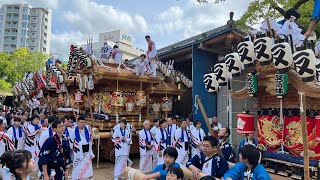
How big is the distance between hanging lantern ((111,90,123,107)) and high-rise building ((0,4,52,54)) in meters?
71.3

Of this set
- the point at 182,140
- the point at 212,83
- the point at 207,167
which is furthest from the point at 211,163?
the point at 182,140

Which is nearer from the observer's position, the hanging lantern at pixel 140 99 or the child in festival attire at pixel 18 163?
the child in festival attire at pixel 18 163

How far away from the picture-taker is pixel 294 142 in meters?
5.81

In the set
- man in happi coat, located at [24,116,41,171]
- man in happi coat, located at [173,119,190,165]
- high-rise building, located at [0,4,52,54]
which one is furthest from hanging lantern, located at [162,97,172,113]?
high-rise building, located at [0,4,52,54]

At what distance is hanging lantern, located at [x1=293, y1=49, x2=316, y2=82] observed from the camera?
4.51 metres

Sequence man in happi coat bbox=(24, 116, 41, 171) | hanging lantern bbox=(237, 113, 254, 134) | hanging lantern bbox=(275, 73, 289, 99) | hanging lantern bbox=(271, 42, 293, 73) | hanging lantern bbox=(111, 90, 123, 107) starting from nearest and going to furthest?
hanging lantern bbox=(271, 42, 293, 73) → hanging lantern bbox=(275, 73, 289, 99) → hanging lantern bbox=(237, 113, 254, 134) → man in happi coat bbox=(24, 116, 41, 171) → hanging lantern bbox=(111, 90, 123, 107)

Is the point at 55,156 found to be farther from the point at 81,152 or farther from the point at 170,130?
the point at 170,130

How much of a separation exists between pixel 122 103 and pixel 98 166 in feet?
8.82

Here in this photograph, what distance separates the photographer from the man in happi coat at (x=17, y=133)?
28.1 feet

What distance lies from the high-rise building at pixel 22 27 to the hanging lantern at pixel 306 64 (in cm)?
7872

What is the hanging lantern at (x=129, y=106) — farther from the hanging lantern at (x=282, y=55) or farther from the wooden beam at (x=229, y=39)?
the hanging lantern at (x=282, y=55)

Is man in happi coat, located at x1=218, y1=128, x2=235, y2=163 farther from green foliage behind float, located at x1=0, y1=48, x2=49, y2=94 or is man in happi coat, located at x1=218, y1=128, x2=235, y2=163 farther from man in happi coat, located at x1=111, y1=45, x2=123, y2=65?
green foliage behind float, located at x1=0, y1=48, x2=49, y2=94

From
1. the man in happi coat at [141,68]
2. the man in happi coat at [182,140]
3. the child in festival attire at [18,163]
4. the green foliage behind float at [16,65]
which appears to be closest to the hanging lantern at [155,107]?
the man in happi coat at [141,68]

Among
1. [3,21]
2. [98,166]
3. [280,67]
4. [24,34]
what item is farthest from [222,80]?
[3,21]
